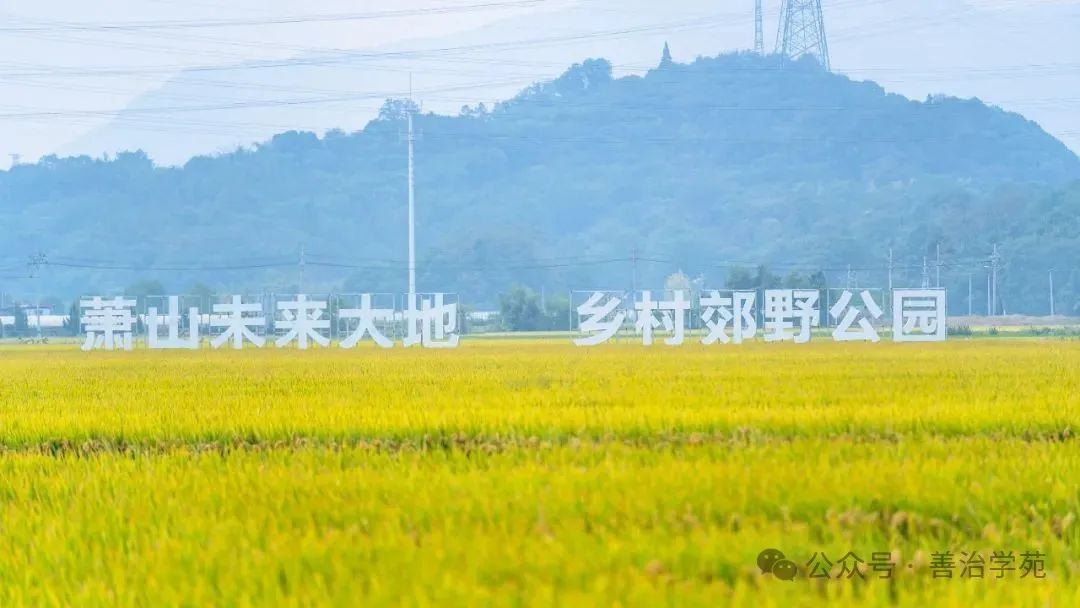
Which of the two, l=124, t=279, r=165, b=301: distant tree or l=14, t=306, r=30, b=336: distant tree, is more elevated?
l=124, t=279, r=165, b=301: distant tree

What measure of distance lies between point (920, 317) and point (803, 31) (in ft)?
386

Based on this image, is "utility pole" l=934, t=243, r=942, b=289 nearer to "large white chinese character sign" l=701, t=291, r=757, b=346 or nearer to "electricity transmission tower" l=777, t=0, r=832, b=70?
"large white chinese character sign" l=701, t=291, r=757, b=346

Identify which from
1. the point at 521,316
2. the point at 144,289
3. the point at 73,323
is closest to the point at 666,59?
the point at 144,289

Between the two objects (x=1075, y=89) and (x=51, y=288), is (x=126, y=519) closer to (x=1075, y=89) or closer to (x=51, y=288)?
(x=51, y=288)

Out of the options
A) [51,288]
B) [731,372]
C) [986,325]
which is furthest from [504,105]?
[731,372]

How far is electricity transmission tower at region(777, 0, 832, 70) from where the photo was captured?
5443 inches

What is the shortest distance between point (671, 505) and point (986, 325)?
61.8 metres

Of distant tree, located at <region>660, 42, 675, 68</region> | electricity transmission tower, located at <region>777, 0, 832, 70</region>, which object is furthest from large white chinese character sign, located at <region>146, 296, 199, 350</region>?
distant tree, located at <region>660, 42, 675, 68</region>

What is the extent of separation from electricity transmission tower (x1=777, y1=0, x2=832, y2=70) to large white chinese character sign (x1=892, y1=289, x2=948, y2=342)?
344ft

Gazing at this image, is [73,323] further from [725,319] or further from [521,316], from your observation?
[725,319]

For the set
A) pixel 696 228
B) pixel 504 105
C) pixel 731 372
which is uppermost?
pixel 504 105

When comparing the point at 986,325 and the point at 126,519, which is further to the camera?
the point at 986,325

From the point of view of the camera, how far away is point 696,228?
119m

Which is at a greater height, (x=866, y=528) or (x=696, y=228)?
(x=696, y=228)
